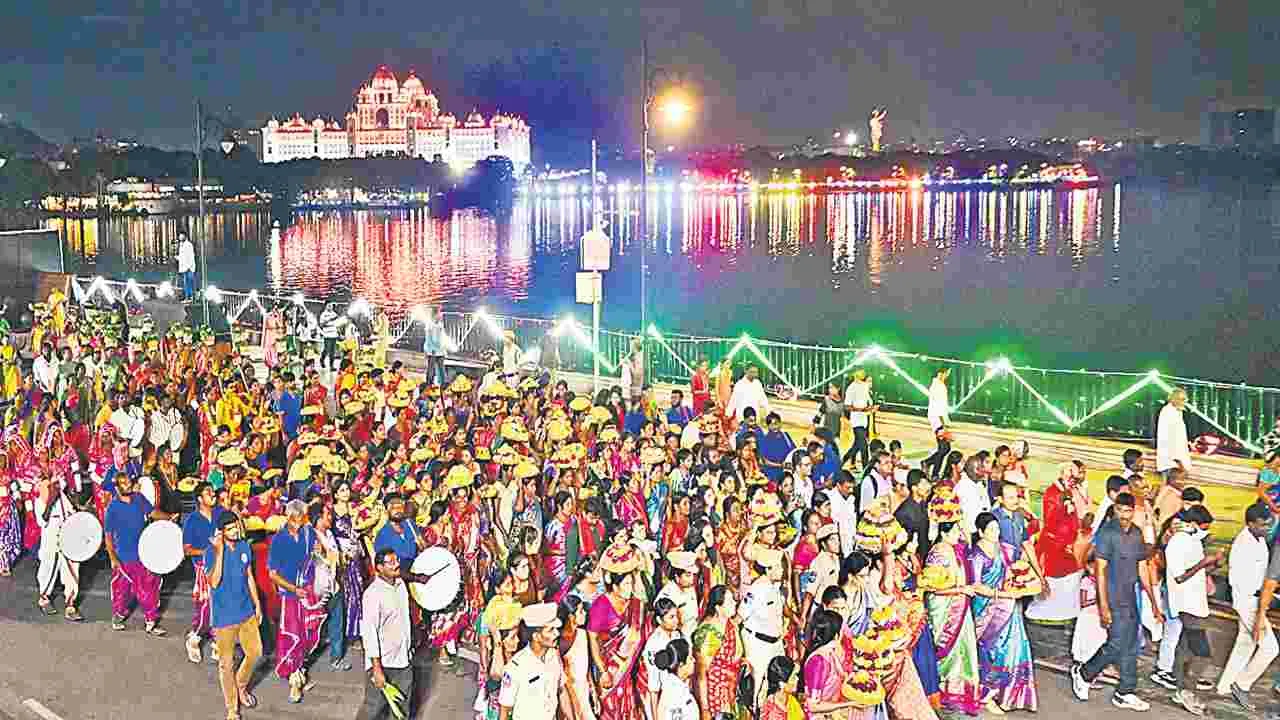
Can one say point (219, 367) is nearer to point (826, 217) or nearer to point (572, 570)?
point (572, 570)

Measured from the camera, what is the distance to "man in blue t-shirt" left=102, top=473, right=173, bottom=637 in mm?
11258

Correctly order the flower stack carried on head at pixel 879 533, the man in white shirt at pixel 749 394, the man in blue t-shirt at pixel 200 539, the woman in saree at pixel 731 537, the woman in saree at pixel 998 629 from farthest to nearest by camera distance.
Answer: the man in white shirt at pixel 749 394 < the man in blue t-shirt at pixel 200 539 < the woman in saree at pixel 731 537 < the woman in saree at pixel 998 629 < the flower stack carried on head at pixel 879 533

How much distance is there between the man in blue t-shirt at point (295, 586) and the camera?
988 centimetres

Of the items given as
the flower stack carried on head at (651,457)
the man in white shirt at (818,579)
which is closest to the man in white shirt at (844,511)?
the flower stack carried on head at (651,457)

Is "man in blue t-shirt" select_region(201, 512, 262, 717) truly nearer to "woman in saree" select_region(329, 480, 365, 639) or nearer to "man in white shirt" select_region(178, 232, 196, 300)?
"woman in saree" select_region(329, 480, 365, 639)

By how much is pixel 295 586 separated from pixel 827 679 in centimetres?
400

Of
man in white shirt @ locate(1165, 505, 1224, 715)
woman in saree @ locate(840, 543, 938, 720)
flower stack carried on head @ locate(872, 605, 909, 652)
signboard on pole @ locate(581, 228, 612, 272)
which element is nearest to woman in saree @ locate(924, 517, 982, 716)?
woman in saree @ locate(840, 543, 938, 720)

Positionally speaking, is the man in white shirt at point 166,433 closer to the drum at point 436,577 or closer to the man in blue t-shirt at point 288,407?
the man in blue t-shirt at point 288,407

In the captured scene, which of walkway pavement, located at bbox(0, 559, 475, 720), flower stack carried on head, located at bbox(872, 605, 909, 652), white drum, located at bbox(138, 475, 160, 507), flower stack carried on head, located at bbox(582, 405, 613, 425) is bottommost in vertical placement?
walkway pavement, located at bbox(0, 559, 475, 720)

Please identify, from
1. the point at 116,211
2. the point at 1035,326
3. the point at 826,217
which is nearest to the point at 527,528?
the point at 1035,326

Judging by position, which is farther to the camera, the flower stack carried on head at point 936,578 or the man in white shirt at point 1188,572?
the man in white shirt at point 1188,572

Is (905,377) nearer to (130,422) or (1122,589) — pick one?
(130,422)

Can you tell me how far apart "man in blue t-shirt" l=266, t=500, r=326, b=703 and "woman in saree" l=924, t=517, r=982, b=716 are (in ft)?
13.8

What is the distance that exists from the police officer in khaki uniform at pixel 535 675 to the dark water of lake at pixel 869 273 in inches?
1542
